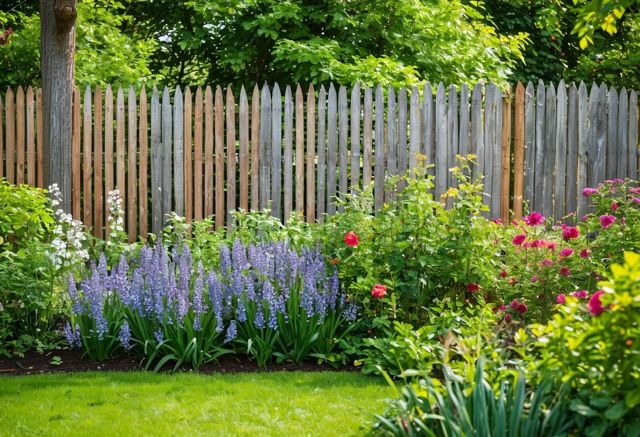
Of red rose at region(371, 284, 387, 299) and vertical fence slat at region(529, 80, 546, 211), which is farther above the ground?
vertical fence slat at region(529, 80, 546, 211)

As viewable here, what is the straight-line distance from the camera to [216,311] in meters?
5.21

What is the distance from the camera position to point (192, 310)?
209 inches

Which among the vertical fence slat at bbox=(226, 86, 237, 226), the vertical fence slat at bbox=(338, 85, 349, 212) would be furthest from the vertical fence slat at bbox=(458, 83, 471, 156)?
the vertical fence slat at bbox=(226, 86, 237, 226)

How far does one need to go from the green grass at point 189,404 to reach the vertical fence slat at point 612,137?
4.39 metres

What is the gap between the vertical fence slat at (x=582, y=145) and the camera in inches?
320

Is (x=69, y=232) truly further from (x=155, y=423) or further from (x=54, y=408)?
(x=155, y=423)

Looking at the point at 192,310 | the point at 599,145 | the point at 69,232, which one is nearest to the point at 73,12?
the point at 69,232

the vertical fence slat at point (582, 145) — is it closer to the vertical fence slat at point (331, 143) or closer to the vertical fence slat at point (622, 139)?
the vertical fence slat at point (622, 139)

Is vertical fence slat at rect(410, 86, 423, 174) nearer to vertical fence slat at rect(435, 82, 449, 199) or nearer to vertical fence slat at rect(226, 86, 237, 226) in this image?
vertical fence slat at rect(435, 82, 449, 199)

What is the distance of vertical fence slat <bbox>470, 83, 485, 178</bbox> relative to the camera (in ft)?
26.0

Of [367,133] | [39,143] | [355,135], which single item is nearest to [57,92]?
[39,143]

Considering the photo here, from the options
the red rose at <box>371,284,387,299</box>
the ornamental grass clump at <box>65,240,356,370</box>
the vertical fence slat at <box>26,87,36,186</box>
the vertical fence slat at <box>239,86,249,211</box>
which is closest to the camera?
the red rose at <box>371,284,387,299</box>

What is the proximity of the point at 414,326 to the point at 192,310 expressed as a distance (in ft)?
4.75

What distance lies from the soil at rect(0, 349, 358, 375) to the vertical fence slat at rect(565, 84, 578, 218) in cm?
381
